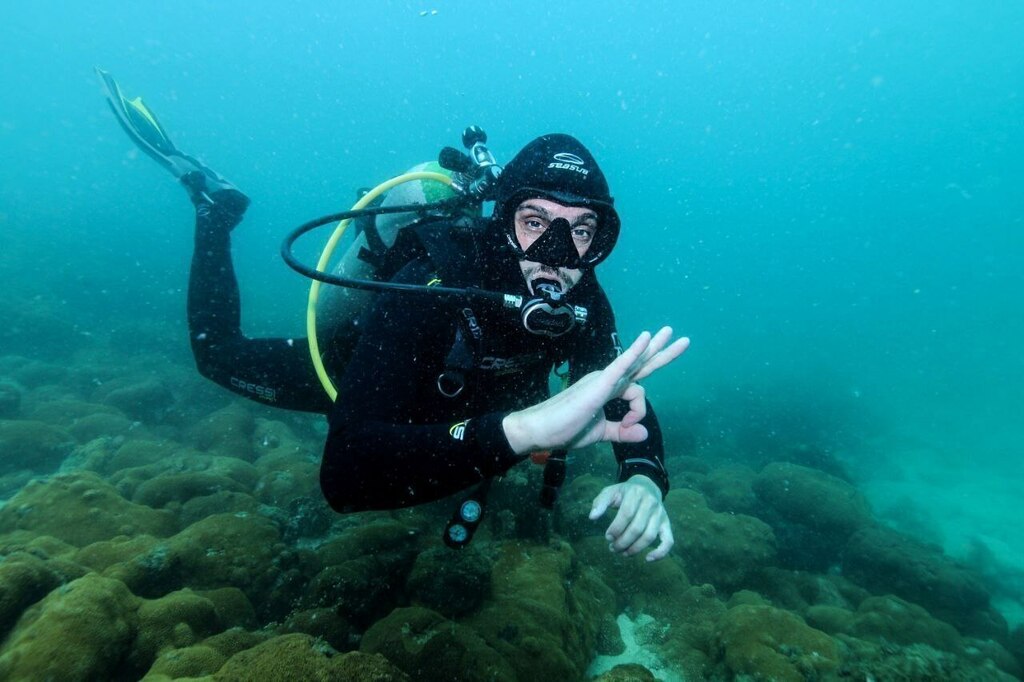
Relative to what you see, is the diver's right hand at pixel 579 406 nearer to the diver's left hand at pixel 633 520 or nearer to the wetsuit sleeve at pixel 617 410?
the diver's left hand at pixel 633 520

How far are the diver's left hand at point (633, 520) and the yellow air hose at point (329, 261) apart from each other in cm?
205

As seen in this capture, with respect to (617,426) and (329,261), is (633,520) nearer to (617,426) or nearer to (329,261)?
(617,426)

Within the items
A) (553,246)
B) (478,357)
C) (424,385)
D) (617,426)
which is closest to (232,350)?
(424,385)

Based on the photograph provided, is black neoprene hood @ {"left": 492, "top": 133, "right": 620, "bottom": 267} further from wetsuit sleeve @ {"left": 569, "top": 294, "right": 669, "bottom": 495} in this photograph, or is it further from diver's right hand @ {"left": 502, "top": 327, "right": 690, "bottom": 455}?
diver's right hand @ {"left": 502, "top": 327, "right": 690, "bottom": 455}

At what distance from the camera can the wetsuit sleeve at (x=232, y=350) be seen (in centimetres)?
438

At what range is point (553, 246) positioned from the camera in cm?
295

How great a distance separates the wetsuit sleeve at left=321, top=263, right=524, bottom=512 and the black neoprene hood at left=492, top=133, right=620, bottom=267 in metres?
0.85

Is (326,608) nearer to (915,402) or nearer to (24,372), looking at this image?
(24,372)

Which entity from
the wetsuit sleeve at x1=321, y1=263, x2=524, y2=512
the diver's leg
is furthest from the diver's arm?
the diver's leg

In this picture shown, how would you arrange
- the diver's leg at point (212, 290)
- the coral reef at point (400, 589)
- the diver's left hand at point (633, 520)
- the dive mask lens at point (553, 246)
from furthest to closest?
the diver's leg at point (212, 290)
the dive mask lens at point (553, 246)
the coral reef at point (400, 589)
the diver's left hand at point (633, 520)

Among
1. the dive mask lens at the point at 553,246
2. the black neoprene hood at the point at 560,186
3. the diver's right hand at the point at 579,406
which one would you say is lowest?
the diver's right hand at the point at 579,406

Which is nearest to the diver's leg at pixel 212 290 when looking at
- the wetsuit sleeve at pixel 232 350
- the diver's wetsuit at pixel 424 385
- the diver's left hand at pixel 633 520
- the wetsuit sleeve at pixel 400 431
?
the wetsuit sleeve at pixel 232 350

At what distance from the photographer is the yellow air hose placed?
3473 mm

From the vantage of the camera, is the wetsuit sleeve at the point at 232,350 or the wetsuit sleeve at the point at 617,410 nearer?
the wetsuit sleeve at the point at 617,410
